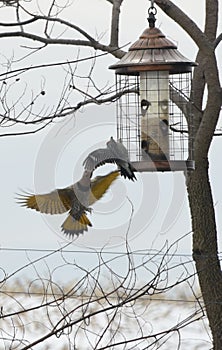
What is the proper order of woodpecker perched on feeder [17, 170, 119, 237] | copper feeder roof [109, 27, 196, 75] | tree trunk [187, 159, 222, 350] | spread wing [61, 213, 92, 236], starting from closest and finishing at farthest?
copper feeder roof [109, 27, 196, 75]
woodpecker perched on feeder [17, 170, 119, 237]
spread wing [61, 213, 92, 236]
tree trunk [187, 159, 222, 350]

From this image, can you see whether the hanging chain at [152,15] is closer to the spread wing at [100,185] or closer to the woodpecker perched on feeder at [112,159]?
the woodpecker perched on feeder at [112,159]

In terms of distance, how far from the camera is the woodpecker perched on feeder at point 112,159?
284 centimetres

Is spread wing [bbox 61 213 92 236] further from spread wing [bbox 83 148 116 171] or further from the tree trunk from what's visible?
the tree trunk

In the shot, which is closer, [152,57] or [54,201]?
[152,57]

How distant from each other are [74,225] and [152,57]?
703 mm

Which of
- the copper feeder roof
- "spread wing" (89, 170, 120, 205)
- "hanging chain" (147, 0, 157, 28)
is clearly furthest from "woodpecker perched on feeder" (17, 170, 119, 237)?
"hanging chain" (147, 0, 157, 28)

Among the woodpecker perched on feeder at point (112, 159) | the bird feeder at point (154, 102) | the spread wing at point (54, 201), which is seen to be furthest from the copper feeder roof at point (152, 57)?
the spread wing at point (54, 201)

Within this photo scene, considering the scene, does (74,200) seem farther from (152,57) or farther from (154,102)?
(152,57)

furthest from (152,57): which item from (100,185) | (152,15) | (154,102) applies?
(100,185)

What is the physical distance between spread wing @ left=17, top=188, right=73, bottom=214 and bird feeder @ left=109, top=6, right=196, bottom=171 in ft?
0.92

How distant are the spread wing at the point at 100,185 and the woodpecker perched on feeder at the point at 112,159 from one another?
0.33ft

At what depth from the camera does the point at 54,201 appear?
3074 millimetres

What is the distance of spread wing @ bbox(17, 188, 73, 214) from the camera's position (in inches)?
121

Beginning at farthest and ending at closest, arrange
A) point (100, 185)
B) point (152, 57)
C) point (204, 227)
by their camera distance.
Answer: point (204, 227)
point (100, 185)
point (152, 57)
